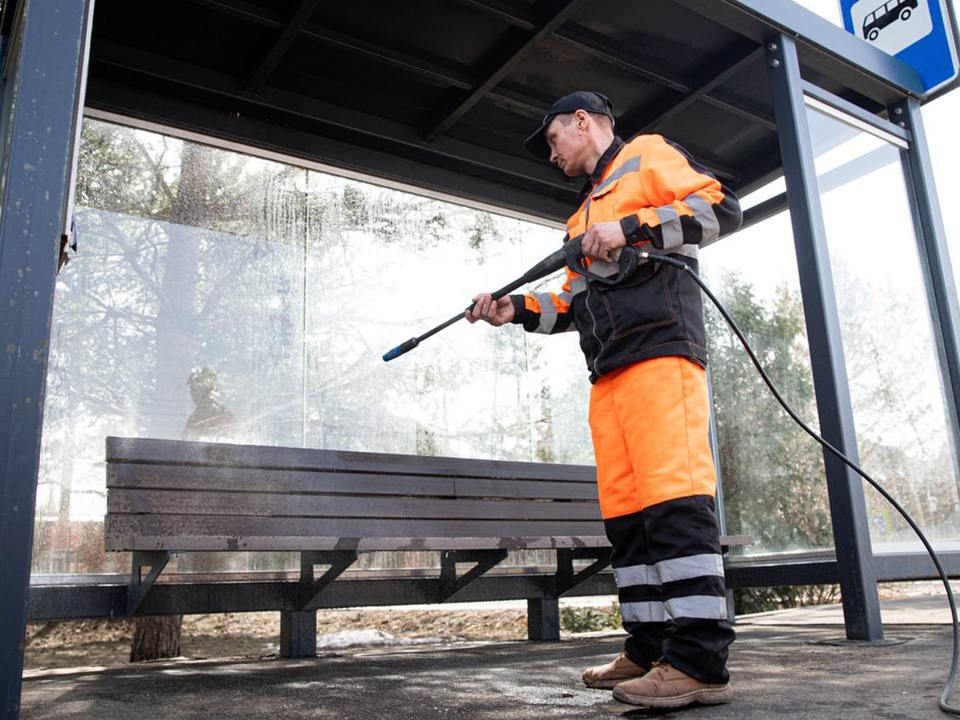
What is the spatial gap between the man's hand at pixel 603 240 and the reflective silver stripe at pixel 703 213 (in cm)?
22

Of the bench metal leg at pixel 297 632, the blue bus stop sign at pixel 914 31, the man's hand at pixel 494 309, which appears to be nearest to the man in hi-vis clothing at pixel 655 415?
the man's hand at pixel 494 309

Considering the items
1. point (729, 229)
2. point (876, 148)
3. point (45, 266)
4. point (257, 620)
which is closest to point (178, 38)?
point (45, 266)

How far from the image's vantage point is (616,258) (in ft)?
A: 8.05

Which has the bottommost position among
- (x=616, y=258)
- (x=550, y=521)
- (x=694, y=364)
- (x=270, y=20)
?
(x=550, y=521)

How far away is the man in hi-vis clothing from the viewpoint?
7.02 feet

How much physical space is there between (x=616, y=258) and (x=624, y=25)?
2.23 m

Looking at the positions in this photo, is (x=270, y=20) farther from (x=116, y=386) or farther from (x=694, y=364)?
(x=694, y=364)

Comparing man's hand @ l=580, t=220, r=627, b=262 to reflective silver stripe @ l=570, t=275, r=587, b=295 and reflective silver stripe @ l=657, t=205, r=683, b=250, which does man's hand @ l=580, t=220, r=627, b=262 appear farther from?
reflective silver stripe @ l=570, t=275, r=587, b=295

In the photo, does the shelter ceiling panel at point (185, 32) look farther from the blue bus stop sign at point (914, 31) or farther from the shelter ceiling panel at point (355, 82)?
the blue bus stop sign at point (914, 31)

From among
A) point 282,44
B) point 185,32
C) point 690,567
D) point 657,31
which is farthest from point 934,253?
point 185,32

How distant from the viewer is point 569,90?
4664mm

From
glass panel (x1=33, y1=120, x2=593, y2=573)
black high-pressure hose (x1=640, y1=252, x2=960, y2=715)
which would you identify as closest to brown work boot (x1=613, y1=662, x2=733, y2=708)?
black high-pressure hose (x1=640, y1=252, x2=960, y2=715)

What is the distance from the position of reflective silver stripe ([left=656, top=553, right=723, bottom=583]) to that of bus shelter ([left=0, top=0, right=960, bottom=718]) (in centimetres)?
160

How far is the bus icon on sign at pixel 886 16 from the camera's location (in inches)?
182
